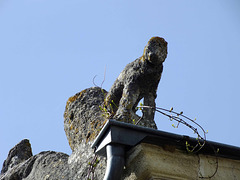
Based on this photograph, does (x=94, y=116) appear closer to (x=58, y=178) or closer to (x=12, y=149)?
(x=58, y=178)

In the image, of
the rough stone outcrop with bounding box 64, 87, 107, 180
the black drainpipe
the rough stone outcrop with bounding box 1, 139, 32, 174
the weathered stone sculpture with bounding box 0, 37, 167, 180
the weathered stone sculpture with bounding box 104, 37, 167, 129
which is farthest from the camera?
the rough stone outcrop with bounding box 1, 139, 32, 174

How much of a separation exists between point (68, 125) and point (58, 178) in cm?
68

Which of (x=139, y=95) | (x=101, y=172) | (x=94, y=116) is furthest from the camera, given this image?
(x=139, y=95)

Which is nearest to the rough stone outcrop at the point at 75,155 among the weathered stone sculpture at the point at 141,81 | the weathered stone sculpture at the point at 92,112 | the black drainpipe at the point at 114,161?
the weathered stone sculpture at the point at 92,112

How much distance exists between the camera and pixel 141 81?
14.6ft

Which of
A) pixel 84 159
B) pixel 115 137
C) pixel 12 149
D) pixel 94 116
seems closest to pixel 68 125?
pixel 94 116

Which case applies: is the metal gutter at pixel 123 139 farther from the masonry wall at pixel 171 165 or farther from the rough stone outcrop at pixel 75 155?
the rough stone outcrop at pixel 75 155

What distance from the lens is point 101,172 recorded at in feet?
11.2

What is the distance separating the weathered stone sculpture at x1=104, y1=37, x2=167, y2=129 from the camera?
14.1 ft

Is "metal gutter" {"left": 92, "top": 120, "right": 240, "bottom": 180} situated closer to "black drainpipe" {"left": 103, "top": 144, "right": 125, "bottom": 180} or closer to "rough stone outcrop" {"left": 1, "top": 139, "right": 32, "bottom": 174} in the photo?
"black drainpipe" {"left": 103, "top": 144, "right": 125, "bottom": 180}

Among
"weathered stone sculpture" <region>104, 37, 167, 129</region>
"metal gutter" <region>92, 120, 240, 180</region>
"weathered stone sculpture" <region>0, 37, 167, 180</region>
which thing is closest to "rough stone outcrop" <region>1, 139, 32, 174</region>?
"weathered stone sculpture" <region>0, 37, 167, 180</region>

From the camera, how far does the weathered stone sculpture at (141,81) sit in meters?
4.29

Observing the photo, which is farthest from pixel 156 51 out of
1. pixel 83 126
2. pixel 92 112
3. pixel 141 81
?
pixel 83 126

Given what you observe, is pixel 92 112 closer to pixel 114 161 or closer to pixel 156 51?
pixel 156 51
